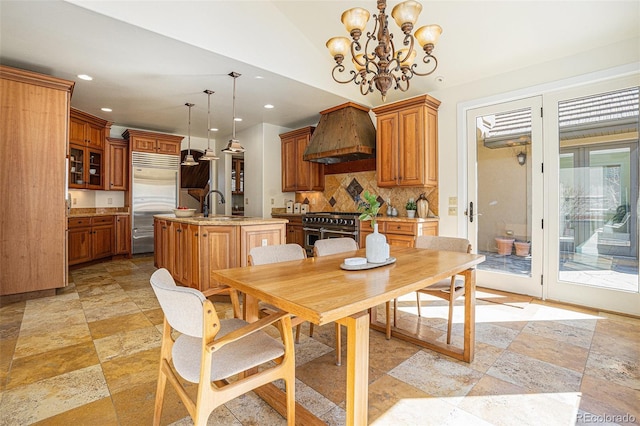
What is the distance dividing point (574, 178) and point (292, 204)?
4.39 m

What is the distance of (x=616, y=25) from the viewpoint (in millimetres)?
2881

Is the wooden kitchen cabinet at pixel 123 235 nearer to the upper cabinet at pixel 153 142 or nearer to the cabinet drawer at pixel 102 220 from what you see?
the cabinet drawer at pixel 102 220

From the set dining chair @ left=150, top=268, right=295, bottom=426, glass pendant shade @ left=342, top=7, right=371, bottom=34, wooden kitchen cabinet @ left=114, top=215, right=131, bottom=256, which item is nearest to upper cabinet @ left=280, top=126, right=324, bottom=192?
wooden kitchen cabinet @ left=114, top=215, right=131, bottom=256

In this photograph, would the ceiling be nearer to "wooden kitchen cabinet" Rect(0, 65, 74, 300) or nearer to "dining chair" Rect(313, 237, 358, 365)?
"wooden kitchen cabinet" Rect(0, 65, 74, 300)

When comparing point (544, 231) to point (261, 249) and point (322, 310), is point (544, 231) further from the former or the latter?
point (322, 310)

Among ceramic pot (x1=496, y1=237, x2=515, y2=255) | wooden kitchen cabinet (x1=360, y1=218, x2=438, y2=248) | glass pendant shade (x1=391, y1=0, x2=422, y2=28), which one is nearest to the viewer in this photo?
glass pendant shade (x1=391, y1=0, x2=422, y2=28)

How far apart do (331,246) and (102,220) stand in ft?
16.5

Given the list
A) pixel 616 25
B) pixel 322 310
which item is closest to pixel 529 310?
pixel 616 25

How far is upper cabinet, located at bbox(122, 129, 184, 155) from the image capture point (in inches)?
233

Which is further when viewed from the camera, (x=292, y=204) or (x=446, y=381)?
(x=292, y=204)

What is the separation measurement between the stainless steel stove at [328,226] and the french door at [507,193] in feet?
5.12

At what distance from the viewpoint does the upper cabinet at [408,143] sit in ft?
13.4

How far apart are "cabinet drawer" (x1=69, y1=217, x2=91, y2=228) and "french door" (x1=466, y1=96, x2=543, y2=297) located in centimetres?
593

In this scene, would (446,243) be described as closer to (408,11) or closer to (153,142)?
(408,11)
